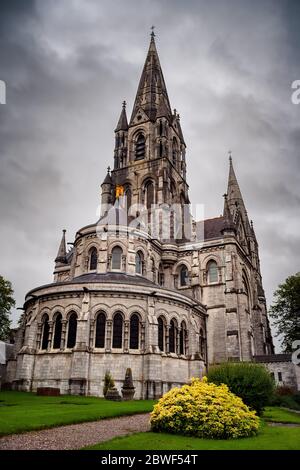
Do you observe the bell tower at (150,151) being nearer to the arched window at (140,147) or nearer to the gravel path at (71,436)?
the arched window at (140,147)

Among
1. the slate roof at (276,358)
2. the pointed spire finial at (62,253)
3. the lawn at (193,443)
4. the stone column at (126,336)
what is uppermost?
the pointed spire finial at (62,253)

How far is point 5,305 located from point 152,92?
37527mm

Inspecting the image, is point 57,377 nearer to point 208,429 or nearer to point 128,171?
point 208,429

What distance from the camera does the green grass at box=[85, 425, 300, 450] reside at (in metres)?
8.94

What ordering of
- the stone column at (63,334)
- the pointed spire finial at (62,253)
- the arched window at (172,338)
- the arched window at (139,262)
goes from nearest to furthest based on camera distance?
the stone column at (63,334) < the arched window at (172,338) < the arched window at (139,262) < the pointed spire finial at (62,253)

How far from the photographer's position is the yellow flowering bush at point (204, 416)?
11.2 metres

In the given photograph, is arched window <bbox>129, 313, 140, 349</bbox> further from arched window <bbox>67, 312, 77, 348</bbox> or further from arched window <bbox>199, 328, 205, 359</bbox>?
arched window <bbox>199, 328, 205, 359</bbox>

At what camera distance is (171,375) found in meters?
29.1

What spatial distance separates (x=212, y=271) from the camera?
137 feet

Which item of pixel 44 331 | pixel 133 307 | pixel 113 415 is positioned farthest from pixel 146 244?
pixel 113 415

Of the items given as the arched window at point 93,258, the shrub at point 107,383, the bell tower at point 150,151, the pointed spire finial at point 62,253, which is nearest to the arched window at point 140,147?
the bell tower at point 150,151

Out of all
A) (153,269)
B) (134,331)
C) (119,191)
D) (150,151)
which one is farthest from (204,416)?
(150,151)

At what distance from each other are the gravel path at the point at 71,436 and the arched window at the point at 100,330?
14.0 meters

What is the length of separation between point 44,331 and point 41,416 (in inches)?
670
